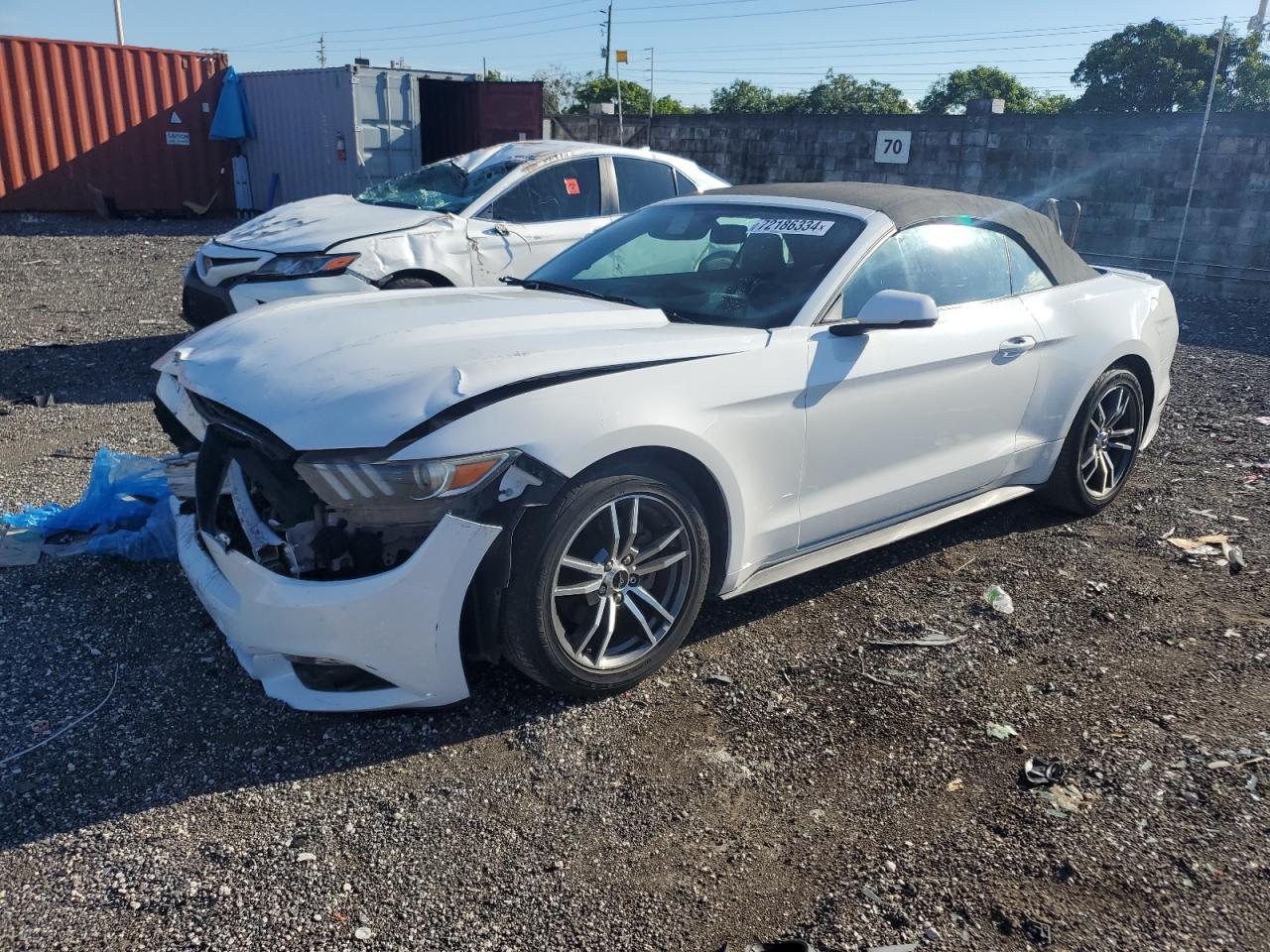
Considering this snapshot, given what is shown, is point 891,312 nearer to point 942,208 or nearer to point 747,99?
point 942,208

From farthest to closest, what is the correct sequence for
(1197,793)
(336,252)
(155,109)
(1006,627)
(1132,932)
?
1. (155,109)
2. (336,252)
3. (1006,627)
4. (1197,793)
5. (1132,932)

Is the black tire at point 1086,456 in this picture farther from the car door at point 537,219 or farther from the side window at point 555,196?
the side window at point 555,196

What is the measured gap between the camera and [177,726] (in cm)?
305

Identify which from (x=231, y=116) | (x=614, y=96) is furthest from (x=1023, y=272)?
(x=614, y=96)

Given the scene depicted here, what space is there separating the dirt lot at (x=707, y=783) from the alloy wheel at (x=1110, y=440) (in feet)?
2.07

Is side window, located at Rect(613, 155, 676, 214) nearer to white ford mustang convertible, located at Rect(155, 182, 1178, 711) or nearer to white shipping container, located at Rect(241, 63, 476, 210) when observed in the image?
white ford mustang convertible, located at Rect(155, 182, 1178, 711)

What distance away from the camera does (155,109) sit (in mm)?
17750

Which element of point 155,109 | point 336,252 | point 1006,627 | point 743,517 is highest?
point 155,109

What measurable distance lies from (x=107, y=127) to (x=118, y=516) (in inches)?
628

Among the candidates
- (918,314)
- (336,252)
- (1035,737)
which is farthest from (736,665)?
(336,252)

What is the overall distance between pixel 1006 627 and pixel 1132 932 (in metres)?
1.64

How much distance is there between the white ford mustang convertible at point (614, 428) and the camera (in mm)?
2811

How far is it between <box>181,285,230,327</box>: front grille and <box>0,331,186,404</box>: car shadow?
50 cm

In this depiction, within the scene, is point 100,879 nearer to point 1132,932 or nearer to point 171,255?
point 1132,932
